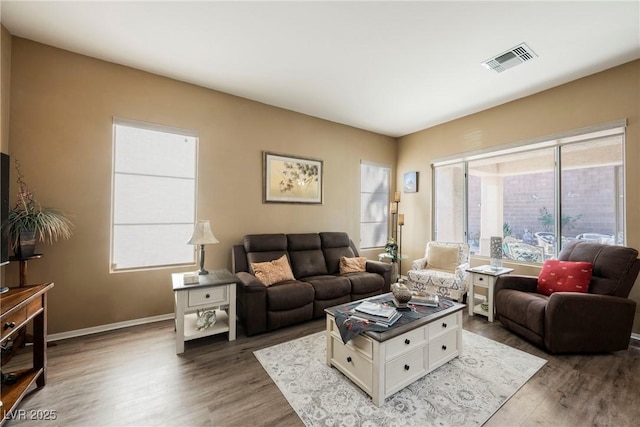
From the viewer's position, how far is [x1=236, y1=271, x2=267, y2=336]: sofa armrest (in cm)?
277

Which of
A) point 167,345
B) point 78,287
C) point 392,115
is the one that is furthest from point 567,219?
point 78,287

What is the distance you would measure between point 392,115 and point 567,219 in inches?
110

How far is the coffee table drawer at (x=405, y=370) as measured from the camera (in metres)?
1.85

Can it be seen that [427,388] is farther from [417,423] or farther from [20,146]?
[20,146]

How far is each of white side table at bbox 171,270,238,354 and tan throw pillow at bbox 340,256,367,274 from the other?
1.66 meters

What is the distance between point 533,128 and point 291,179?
3.46 metres

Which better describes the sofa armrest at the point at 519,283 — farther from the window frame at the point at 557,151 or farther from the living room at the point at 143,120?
the window frame at the point at 557,151

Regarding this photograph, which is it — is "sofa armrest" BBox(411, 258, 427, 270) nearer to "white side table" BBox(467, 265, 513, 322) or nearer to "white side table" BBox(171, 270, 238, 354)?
"white side table" BBox(467, 265, 513, 322)

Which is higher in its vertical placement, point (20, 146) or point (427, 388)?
point (20, 146)

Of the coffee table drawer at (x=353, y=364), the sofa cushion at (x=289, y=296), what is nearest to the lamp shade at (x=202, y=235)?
the sofa cushion at (x=289, y=296)

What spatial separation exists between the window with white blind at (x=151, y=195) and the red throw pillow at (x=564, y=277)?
4236 millimetres

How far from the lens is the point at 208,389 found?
1.94m

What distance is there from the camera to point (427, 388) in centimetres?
195

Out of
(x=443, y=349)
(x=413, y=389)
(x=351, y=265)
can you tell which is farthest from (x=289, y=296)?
(x=443, y=349)
